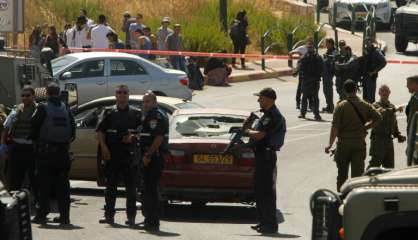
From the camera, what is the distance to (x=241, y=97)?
30766 mm

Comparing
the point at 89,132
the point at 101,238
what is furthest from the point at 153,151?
the point at 89,132

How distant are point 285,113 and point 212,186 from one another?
12511mm

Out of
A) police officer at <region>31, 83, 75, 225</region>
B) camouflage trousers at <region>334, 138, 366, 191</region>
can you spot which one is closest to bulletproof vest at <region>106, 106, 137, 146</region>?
police officer at <region>31, 83, 75, 225</region>

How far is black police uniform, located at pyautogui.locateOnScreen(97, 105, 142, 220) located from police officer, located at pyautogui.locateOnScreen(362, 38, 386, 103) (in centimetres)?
1312

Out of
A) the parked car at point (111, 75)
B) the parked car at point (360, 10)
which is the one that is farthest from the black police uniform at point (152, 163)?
the parked car at point (360, 10)

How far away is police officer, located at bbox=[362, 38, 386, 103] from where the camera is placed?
93.6 feet

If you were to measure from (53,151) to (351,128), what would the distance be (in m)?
3.61

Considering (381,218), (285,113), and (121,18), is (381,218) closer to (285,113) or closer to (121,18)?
(285,113)

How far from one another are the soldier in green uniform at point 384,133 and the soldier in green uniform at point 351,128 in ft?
3.85

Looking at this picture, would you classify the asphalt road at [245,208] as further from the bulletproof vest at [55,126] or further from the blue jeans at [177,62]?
the blue jeans at [177,62]

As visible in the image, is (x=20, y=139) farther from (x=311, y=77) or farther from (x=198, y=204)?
(x=311, y=77)

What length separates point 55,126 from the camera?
52.6ft

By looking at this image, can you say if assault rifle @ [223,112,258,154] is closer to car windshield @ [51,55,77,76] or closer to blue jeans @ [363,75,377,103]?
car windshield @ [51,55,77,76]

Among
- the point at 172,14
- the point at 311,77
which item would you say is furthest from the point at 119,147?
the point at 172,14
